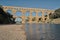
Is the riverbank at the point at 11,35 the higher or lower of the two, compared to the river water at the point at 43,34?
higher

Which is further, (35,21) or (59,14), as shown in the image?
(35,21)

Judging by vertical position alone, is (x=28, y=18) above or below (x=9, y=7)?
below

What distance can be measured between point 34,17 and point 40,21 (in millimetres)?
9076

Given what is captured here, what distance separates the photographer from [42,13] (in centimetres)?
12888

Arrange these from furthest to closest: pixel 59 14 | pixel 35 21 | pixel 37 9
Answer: pixel 35 21 → pixel 37 9 → pixel 59 14

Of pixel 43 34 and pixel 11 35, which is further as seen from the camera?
pixel 43 34

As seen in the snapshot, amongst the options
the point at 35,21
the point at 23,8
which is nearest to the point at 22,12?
the point at 23,8

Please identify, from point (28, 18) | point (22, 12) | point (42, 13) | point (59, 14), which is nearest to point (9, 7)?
point (22, 12)

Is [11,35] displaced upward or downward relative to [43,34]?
upward

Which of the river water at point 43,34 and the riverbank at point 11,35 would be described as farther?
the river water at point 43,34

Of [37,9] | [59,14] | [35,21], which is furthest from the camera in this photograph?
[35,21]

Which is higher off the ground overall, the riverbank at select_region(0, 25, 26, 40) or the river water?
the riverbank at select_region(0, 25, 26, 40)

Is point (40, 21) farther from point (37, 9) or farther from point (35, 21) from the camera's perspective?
point (37, 9)

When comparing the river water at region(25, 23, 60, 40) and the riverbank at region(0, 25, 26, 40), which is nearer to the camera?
the riverbank at region(0, 25, 26, 40)
